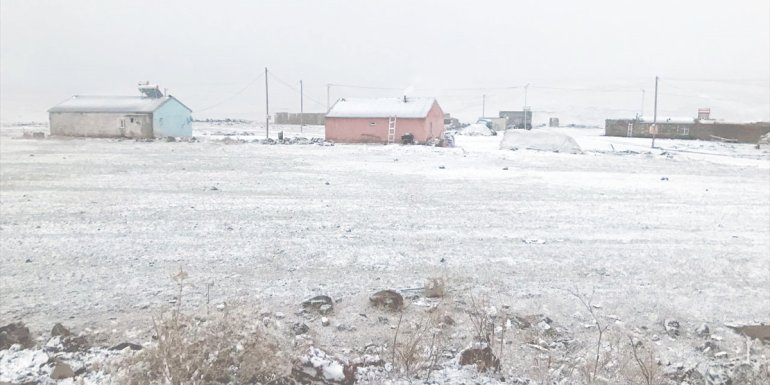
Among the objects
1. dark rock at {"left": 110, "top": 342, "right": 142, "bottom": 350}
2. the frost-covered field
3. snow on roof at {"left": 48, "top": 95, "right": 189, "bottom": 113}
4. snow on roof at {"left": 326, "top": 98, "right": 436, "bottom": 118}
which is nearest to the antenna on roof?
snow on roof at {"left": 48, "top": 95, "right": 189, "bottom": 113}

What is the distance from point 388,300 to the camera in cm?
598

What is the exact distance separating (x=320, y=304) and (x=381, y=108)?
39027 millimetres

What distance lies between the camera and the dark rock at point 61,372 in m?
3.56

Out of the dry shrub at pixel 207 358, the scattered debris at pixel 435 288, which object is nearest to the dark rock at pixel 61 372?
the dry shrub at pixel 207 358

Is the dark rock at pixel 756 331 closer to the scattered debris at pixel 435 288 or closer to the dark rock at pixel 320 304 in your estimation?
the scattered debris at pixel 435 288

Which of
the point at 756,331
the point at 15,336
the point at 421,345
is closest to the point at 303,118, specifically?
the point at 15,336

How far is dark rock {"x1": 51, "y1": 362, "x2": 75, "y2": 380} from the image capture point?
3.56m

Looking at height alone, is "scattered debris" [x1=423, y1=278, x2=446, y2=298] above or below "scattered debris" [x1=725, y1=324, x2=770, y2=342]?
above

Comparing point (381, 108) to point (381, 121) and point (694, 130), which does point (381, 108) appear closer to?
point (381, 121)

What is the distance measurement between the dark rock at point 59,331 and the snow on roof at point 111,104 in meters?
43.0

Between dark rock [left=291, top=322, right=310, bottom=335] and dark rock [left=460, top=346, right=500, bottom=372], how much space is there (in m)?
1.67

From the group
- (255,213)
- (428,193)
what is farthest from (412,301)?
(428,193)

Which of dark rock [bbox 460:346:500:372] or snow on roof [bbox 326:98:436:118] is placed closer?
dark rock [bbox 460:346:500:372]

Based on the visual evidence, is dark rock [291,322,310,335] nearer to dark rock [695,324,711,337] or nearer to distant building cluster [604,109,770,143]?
dark rock [695,324,711,337]
